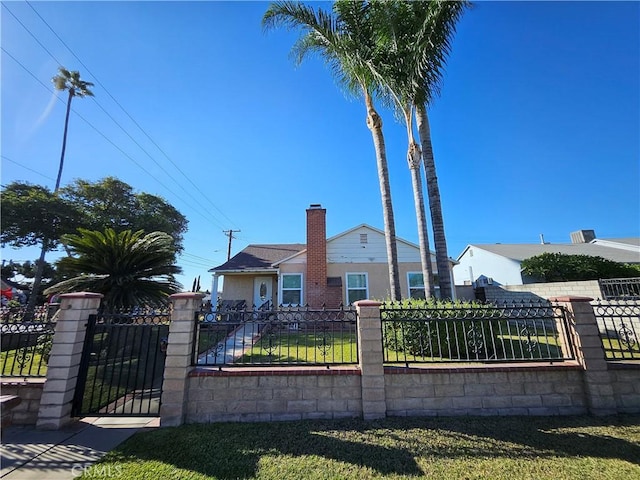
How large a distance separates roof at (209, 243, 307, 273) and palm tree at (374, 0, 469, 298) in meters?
9.85

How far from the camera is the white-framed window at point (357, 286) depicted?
14.4 m

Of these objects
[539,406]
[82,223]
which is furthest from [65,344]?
[82,223]

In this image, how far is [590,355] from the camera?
4.50m

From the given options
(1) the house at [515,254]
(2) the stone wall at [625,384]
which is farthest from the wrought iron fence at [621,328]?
(1) the house at [515,254]

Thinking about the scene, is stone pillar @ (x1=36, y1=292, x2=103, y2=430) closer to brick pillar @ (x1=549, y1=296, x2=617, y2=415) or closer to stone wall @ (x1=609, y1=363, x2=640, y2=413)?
brick pillar @ (x1=549, y1=296, x2=617, y2=415)

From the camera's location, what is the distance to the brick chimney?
1393 cm

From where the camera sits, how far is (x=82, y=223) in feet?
65.3

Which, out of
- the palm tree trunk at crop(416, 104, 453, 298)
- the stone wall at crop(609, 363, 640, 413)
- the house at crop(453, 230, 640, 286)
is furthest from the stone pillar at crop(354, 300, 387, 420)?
the house at crop(453, 230, 640, 286)

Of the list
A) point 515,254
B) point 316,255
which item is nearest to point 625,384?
point 316,255

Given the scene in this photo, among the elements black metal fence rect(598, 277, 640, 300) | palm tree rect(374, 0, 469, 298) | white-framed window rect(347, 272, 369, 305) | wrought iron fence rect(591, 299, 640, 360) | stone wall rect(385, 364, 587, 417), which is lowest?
stone wall rect(385, 364, 587, 417)

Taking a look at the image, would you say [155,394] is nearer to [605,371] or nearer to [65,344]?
[65,344]

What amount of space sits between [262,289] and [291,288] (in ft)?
9.10

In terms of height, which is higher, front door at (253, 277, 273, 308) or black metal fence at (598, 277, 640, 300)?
front door at (253, 277, 273, 308)

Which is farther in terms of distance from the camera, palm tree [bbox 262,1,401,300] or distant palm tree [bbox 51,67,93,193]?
distant palm tree [bbox 51,67,93,193]
